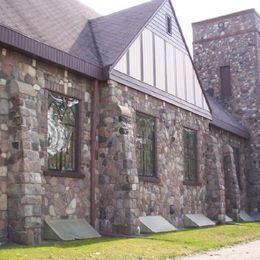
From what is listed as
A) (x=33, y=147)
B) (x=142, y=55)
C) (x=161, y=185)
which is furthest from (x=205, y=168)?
(x=33, y=147)

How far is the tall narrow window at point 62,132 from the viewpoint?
1167 centimetres

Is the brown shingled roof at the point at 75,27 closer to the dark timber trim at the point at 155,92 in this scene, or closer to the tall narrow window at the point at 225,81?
the dark timber trim at the point at 155,92

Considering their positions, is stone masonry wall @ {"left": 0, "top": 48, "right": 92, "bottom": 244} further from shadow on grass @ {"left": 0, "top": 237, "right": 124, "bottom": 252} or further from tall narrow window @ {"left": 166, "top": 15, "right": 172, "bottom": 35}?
tall narrow window @ {"left": 166, "top": 15, "right": 172, "bottom": 35}

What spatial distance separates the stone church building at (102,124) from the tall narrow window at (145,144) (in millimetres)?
31

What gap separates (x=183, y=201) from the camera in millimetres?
16828

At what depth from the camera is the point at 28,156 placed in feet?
32.7

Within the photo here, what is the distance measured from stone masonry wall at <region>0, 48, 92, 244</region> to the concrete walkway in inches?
128

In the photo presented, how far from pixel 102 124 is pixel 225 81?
14249 mm

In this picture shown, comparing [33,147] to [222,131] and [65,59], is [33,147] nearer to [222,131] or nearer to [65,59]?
[65,59]

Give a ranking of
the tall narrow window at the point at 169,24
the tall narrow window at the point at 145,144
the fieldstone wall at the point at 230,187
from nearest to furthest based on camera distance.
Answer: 1. the tall narrow window at the point at 145,144
2. the tall narrow window at the point at 169,24
3. the fieldstone wall at the point at 230,187

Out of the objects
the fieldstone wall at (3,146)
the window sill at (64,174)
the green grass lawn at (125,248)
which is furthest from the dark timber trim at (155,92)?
the green grass lawn at (125,248)

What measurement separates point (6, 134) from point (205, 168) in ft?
34.9

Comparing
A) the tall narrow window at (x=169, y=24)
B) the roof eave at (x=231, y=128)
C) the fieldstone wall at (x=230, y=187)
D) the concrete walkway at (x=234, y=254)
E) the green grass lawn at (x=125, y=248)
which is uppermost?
the tall narrow window at (x=169, y=24)

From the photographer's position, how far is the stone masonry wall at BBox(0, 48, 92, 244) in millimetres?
9789
